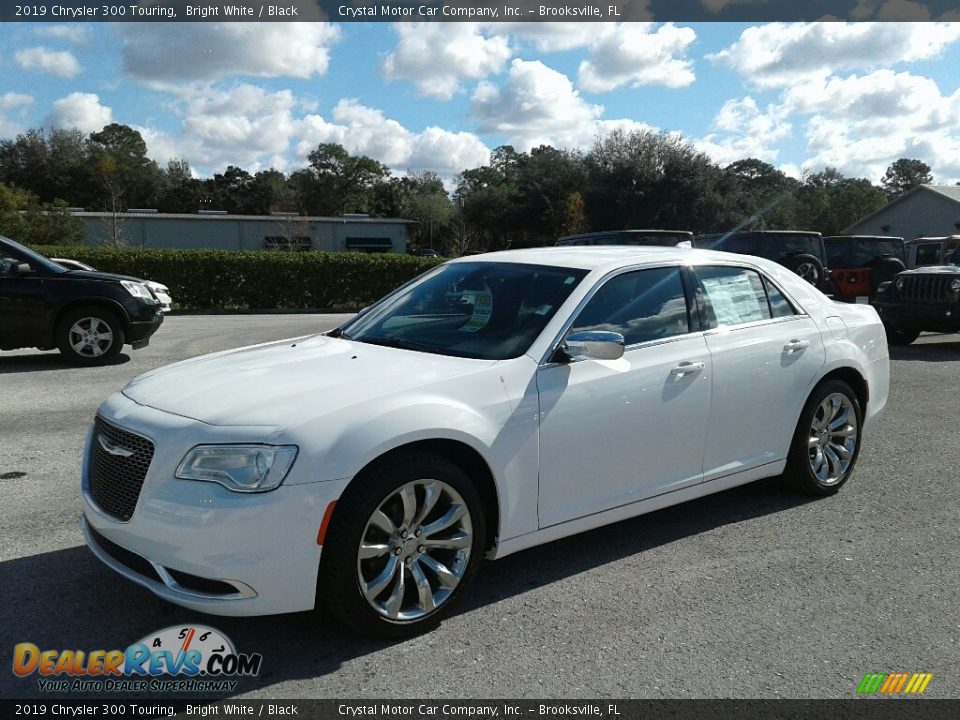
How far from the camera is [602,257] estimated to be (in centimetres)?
470

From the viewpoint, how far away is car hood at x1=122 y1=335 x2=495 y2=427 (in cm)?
339

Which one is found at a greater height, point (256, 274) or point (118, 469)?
point (256, 274)

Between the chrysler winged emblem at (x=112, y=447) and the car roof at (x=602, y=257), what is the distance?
2266 millimetres

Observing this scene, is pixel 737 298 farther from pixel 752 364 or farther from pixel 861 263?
pixel 861 263

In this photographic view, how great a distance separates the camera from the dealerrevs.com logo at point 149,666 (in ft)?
10.3

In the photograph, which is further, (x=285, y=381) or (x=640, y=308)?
(x=640, y=308)

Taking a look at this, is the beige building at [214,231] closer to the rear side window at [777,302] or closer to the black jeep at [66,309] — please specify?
the black jeep at [66,309]

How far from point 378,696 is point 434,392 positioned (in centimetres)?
121

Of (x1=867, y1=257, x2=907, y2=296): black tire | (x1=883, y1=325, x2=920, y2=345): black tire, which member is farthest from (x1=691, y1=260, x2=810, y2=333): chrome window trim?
(x1=867, y1=257, x2=907, y2=296): black tire

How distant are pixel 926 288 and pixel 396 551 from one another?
12.6 metres

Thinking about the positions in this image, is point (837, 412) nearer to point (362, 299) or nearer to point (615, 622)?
point (615, 622)

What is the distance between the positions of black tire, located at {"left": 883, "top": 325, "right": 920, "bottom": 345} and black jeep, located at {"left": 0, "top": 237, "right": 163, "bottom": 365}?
37.5 ft

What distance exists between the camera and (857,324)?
18.6 ft

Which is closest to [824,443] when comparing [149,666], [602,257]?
[602,257]
